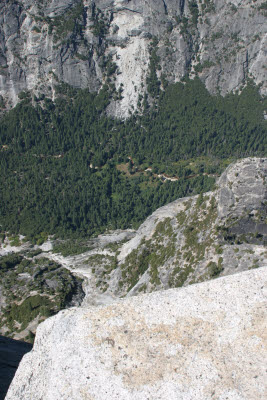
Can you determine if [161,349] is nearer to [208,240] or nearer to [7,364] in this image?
[7,364]

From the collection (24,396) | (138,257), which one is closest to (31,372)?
(24,396)

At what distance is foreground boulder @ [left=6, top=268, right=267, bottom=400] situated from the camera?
2075 centimetres

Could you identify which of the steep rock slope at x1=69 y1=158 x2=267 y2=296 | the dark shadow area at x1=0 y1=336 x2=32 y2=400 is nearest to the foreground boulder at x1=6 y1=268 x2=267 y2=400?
the dark shadow area at x1=0 y1=336 x2=32 y2=400

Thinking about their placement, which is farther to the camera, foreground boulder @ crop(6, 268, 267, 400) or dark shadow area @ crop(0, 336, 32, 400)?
dark shadow area @ crop(0, 336, 32, 400)

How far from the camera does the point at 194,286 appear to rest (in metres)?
25.0

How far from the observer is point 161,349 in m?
22.2

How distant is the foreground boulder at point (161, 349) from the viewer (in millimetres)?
20750

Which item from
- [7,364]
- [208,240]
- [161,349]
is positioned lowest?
[7,364]

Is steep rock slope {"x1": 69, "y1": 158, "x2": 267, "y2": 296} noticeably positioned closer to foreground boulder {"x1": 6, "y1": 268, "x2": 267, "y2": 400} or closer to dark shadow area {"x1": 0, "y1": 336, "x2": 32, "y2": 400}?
dark shadow area {"x1": 0, "y1": 336, "x2": 32, "y2": 400}

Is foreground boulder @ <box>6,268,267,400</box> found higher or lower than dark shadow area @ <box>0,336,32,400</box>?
higher

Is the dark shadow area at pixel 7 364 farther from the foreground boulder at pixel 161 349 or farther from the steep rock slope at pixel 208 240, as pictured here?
the steep rock slope at pixel 208 240

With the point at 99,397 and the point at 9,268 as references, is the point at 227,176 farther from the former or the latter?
the point at 9,268

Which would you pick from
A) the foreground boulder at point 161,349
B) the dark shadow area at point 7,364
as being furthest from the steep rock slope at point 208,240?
the foreground boulder at point 161,349

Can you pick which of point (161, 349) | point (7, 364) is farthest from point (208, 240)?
point (161, 349)
